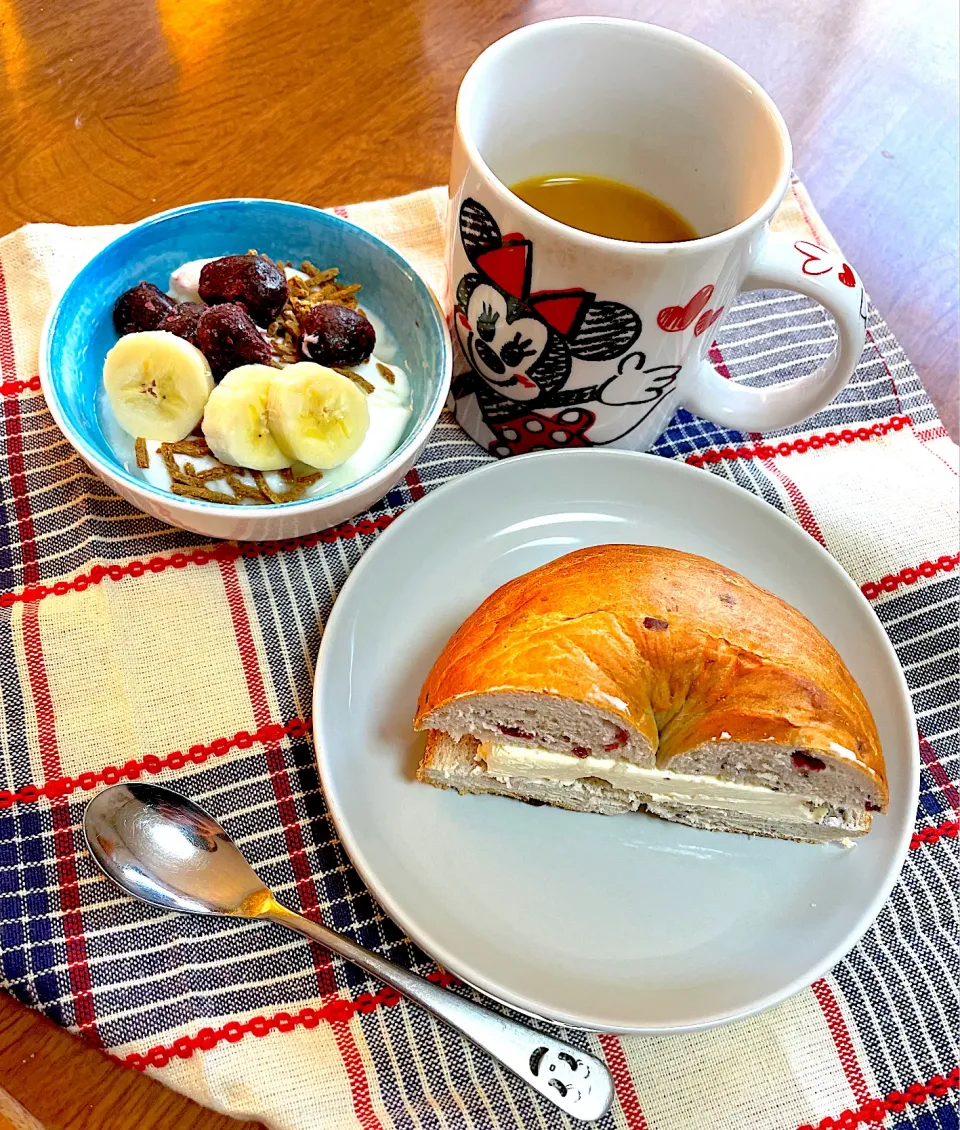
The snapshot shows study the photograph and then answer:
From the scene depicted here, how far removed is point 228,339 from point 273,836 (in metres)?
0.49

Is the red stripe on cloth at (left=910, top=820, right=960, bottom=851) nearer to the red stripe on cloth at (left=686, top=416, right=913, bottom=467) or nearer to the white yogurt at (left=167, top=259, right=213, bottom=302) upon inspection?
the red stripe on cloth at (left=686, top=416, right=913, bottom=467)

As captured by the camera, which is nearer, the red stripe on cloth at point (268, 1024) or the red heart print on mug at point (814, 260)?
the red stripe on cloth at point (268, 1024)

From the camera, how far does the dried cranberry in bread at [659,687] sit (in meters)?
0.83

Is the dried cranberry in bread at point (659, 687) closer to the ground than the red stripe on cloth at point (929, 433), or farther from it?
closer to the ground

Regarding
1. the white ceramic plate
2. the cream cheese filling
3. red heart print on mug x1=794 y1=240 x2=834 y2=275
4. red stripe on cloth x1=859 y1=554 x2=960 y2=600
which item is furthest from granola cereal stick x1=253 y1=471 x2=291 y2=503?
red stripe on cloth x1=859 y1=554 x2=960 y2=600

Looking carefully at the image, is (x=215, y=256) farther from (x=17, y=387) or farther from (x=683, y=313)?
(x=683, y=313)

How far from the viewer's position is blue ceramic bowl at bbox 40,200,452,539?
2.98 feet

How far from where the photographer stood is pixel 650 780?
2.97 feet

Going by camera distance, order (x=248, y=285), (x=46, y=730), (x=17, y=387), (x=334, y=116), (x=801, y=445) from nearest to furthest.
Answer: (x=46, y=730) < (x=248, y=285) < (x=17, y=387) < (x=801, y=445) < (x=334, y=116)

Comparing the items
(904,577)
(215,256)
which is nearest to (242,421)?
(215,256)

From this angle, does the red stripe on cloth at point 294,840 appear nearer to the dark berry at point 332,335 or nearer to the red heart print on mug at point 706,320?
the dark berry at point 332,335

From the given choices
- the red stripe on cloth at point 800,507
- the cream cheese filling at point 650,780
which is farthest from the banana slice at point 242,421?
the red stripe on cloth at point 800,507

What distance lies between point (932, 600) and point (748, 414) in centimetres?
31

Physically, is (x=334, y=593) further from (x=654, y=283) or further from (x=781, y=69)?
(x=781, y=69)
